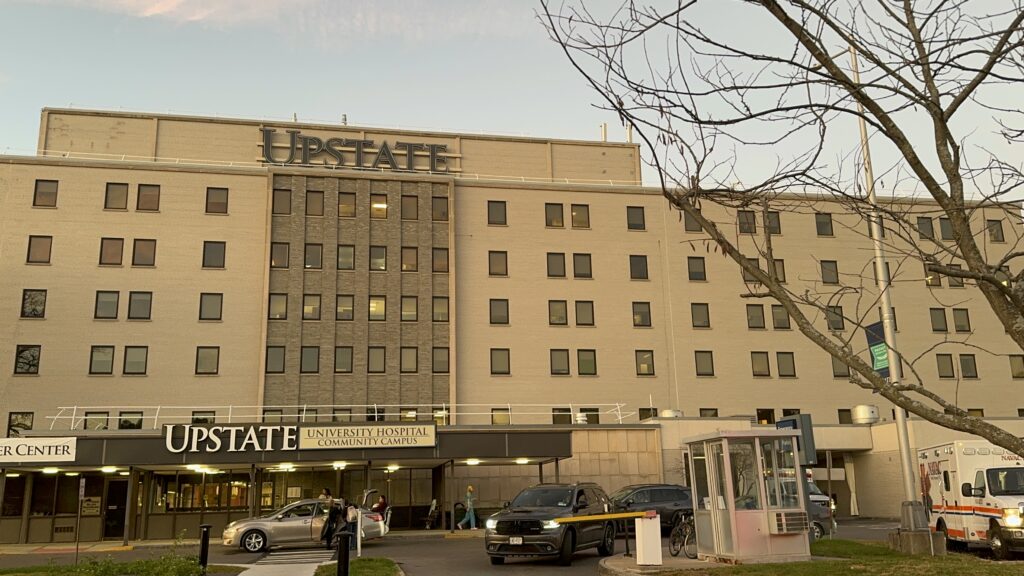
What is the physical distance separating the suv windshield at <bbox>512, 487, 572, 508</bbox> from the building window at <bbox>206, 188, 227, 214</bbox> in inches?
1079

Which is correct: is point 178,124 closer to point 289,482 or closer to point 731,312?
→ point 289,482

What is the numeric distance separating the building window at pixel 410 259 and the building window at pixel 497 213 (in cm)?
420

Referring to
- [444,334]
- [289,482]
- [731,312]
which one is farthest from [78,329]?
[731,312]

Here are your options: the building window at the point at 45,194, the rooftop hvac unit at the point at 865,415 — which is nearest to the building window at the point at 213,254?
the building window at the point at 45,194

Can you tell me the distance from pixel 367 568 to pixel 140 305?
27.8 m

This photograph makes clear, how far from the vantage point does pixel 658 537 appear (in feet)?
53.5

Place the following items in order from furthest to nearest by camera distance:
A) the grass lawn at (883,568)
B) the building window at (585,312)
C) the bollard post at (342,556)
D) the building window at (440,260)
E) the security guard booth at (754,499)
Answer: the building window at (585,312) → the building window at (440,260) → the security guard booth at (754,499) → the grass lawn at (883,568) → the bollard post at (342,556)

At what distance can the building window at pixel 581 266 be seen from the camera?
1812 inches

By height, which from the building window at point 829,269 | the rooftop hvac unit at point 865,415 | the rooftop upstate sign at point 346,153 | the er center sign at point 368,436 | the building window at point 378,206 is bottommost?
the er center sign at point 368,436

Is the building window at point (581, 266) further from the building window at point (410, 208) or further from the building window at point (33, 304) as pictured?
the building window at point (33, 304)

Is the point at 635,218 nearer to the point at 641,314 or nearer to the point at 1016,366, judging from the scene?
the point at 641,314

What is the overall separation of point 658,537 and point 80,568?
34.8 feet

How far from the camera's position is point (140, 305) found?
136 ft

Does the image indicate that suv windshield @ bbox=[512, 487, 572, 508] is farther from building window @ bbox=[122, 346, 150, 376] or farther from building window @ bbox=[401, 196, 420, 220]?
building window @ bbox=[401, 196, 420, 220]
